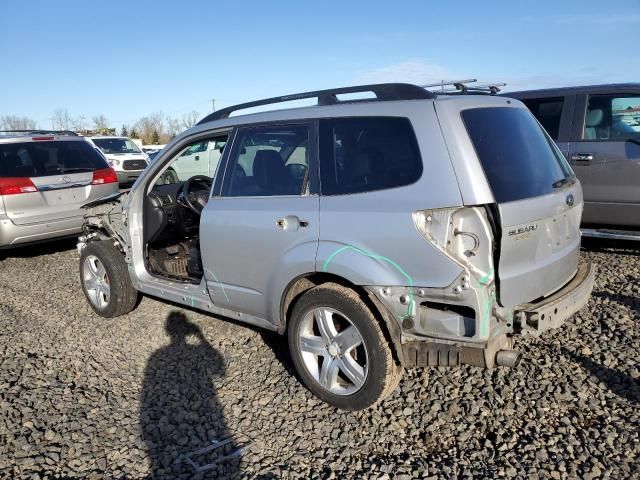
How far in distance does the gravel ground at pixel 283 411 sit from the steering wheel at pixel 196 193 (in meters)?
1.09

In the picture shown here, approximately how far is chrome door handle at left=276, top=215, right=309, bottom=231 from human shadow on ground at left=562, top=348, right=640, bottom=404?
7.18 feet

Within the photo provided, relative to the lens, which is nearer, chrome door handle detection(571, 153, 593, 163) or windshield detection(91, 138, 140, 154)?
chrome door handle detection(571, 153, 593, 163)

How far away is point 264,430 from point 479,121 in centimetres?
219

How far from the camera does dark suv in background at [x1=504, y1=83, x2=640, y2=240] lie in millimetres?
5664

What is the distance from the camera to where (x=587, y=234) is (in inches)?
223

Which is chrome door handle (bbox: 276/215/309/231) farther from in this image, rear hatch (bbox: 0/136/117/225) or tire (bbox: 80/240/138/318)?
rear hatch (bbox: 0/136/117/225)

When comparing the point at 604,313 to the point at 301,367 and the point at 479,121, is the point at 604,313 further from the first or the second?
the point at 301,367

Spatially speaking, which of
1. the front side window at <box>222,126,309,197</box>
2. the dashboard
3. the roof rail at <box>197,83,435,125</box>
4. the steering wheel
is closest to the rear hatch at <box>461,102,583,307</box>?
the roof rail at <box>197,83,435,125</box>

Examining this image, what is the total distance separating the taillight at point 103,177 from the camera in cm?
728

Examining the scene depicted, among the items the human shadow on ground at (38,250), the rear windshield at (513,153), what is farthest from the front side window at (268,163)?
the human shadow on ground at (38,250)

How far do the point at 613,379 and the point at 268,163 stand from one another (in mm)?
2706

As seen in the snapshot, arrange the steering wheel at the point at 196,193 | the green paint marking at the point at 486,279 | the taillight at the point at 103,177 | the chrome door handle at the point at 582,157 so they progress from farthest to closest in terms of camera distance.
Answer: the taillight at the point at 103,177
the chrome door handle at the point at 582,157
the steering wheel at the point at 196,193
the green paint marking at the point at 486,279

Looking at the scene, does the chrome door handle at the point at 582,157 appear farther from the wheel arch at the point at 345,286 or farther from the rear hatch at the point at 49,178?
the rear hatch at the point at 49,178

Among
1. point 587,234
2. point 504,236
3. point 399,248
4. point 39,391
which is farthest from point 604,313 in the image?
point 39,391
